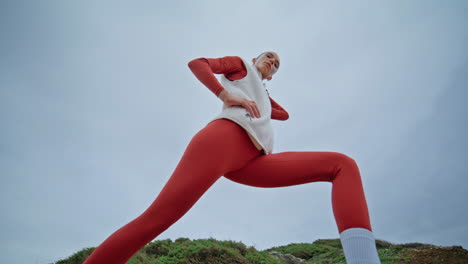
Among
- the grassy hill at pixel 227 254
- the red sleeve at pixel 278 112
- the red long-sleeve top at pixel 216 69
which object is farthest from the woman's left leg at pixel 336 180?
the grassy hill at pixel 227 254

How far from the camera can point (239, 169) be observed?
2080mm

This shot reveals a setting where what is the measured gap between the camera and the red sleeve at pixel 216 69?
6.85 ft

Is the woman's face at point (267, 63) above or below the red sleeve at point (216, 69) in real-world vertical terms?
above

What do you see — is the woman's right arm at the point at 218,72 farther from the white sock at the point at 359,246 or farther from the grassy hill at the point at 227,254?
the grassy hill at the point at 227,254

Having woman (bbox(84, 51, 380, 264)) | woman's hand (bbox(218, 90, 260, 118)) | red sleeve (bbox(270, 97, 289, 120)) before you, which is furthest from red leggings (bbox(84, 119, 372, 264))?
red sleeve (bbox(270, 97, 289, 120))

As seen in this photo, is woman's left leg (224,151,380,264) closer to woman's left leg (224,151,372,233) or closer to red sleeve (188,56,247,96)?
woman's left leg (224,151,372,233)

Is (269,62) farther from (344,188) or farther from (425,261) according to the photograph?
(425,261)

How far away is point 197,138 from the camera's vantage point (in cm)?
192

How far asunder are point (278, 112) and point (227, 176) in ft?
2.72

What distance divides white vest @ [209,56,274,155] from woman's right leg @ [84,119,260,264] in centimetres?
5

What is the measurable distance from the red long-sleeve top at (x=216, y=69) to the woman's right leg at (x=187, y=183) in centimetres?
26

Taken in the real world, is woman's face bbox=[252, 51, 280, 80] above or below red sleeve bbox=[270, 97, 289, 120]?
above

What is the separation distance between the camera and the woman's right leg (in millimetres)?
1675

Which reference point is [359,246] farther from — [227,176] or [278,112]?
[278,112]
